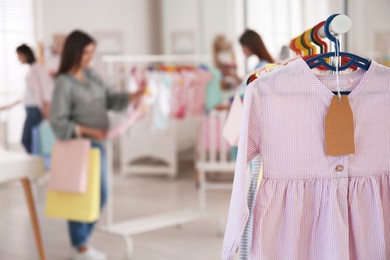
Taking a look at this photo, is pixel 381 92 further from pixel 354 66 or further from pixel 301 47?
pixel 301 47

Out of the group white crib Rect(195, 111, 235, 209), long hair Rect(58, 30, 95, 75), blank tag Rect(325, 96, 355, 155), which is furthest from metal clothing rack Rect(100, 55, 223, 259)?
blank tag Rect(325, 96, 355, 155)

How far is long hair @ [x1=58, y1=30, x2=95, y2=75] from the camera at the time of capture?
163 inches

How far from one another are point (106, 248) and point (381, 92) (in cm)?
290

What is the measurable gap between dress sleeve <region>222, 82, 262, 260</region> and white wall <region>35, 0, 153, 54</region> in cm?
614

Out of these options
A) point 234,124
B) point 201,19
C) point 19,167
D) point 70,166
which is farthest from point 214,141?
point 234,124

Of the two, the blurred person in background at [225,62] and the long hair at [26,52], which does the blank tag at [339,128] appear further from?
the blurred person in background at [225,62]

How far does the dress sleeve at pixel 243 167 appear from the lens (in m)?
2.23

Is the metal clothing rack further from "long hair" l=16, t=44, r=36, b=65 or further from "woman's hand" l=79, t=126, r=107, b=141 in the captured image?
"long hair" l=16, t=44, r=36, b=65

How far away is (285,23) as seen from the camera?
641cm

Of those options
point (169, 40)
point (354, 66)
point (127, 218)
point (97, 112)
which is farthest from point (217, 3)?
point (354, 66)

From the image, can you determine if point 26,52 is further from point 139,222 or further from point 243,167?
point 243,167

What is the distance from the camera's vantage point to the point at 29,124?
23.2 ft

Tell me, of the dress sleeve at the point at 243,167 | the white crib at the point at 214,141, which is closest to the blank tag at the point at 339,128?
the dress sleeve at the point at 243,167

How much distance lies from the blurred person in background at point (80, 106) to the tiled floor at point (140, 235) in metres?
0.30
